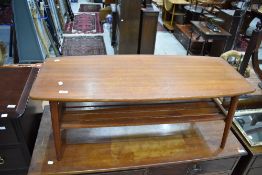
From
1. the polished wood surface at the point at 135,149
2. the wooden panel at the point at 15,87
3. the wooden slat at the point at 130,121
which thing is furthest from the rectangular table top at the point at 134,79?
the polished wood surface at the point at 135,149

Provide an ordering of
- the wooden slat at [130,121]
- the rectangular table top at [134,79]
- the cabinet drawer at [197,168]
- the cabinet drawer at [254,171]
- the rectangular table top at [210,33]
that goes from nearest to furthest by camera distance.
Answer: the rectangular table top at [134,79] < the wooden slat at [130,121] < the cabinet drawer at [197,168] < the cabinet drawer at [254,171] < the rectangular table top at [210,33]

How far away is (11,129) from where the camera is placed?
1.37 metres

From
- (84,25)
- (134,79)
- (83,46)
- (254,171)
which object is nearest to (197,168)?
(254,171)

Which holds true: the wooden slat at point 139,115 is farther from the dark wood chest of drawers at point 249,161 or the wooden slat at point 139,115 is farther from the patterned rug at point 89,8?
the patterned rug at point 89,8

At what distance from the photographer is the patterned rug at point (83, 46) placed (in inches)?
169

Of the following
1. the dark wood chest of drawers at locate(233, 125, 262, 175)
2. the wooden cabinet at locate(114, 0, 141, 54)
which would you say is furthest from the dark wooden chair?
the wooden cabinet at locate(114, 0, 141, 54)

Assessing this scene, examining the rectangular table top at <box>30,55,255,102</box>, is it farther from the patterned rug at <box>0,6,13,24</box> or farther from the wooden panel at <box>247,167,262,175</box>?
the patterned rug at <box>0,6,13,24</box>

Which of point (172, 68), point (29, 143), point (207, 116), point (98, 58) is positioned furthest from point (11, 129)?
point (207, 116)

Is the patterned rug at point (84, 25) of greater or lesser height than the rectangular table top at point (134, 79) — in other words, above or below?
below

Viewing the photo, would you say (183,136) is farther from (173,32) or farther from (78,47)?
(173,32)

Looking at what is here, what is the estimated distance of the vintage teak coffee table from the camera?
107 centimetres

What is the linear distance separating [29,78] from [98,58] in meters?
0.59

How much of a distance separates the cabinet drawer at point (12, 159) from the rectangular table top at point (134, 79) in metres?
0.65

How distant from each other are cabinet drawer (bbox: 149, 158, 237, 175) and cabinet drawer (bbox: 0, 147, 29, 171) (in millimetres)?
880
